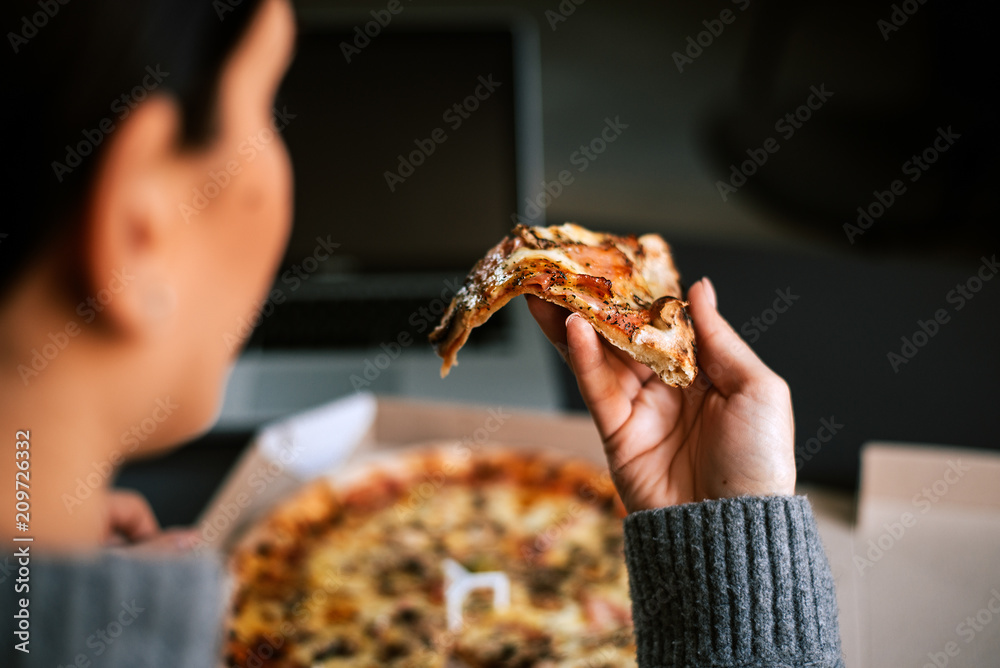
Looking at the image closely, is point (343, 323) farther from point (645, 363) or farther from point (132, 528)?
point (645, 363)

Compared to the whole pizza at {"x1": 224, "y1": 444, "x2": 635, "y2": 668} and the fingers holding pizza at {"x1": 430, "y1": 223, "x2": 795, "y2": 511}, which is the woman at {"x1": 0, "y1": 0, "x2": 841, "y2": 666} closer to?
the fingers holding pizza at {"x1": 430, "y1": 223, "x2": 795, "y2": 511}

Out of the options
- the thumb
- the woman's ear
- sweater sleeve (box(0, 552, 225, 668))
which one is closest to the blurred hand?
the woman's ear

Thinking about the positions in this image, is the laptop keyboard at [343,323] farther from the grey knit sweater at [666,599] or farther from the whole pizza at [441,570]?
the grey knit sweater at [666,599]

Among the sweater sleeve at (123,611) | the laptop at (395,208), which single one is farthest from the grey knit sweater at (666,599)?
the laptop at (395,208)

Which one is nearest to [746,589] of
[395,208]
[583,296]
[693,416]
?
[693,416]

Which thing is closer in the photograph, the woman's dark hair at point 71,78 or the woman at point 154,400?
the woman at point 154,400

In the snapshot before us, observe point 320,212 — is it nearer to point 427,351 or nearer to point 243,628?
point 427,351
